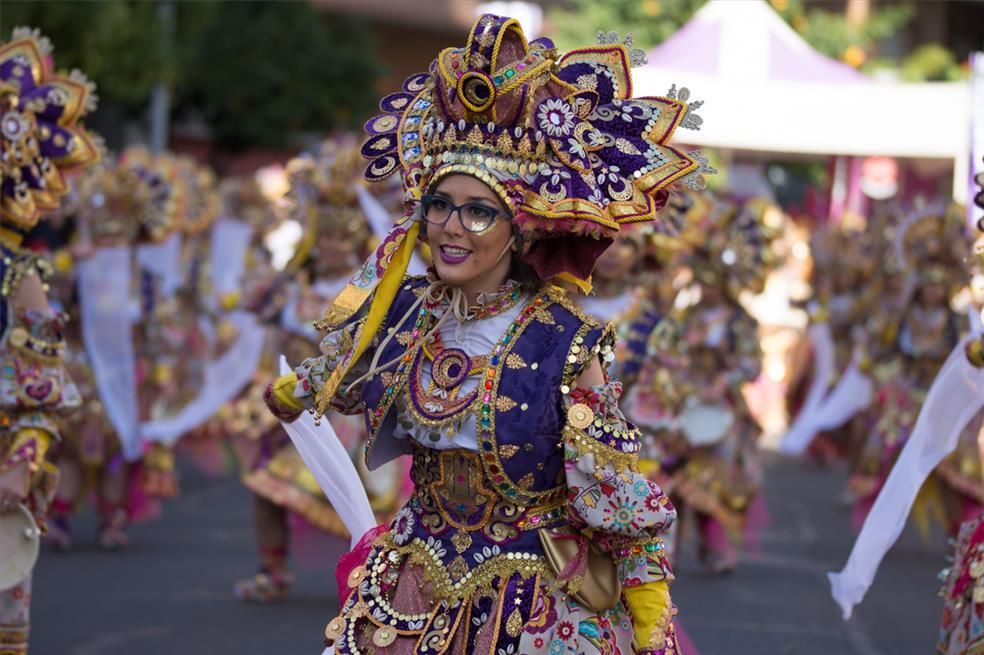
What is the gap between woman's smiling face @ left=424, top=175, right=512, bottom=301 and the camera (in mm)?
4426

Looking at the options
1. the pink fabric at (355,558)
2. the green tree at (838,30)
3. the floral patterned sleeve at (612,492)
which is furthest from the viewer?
the green tree at (838,30)

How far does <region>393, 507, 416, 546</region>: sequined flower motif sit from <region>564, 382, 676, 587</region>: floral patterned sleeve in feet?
1.46

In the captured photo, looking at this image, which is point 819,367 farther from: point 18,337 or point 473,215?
point 473,215

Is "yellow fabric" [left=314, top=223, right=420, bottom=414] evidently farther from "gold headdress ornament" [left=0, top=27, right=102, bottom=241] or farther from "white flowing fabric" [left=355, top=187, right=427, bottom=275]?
"white flowing fabric" [left=355, top=187, right=427, bottom=275]

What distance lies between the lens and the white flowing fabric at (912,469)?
6.10 meters

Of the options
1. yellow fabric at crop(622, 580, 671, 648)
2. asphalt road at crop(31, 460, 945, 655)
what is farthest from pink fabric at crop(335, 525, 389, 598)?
asphalt road at crop(31, 460, 945, 655)

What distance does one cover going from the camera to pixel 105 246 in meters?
12.1

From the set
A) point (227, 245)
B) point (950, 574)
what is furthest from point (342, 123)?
point (950, 574)

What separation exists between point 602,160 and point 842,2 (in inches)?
1327

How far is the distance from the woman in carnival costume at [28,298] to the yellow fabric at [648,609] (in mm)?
2700

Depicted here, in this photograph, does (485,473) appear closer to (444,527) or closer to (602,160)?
(444,527)

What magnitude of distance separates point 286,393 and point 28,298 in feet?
6.59

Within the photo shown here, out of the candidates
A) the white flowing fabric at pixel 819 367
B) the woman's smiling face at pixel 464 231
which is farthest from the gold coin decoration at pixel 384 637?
the white flowing fabric at pixel 819 367

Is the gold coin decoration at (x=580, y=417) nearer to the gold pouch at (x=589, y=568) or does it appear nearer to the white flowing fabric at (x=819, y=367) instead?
the gold pouch at (x=589, y=568)
